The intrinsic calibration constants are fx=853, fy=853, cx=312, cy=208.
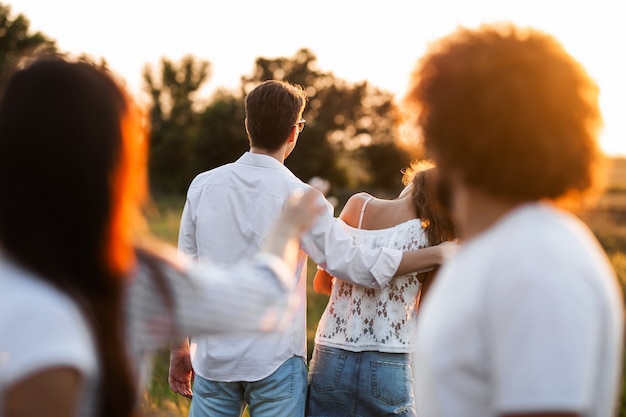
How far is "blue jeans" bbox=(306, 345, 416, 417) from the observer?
140 inches

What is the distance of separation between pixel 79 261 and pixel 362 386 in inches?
88.9

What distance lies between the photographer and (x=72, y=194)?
151 centimetres

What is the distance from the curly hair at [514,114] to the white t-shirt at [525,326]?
0.08m

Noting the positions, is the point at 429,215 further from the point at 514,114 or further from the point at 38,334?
the point at 38,334

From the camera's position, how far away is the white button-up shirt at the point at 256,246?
3498mm

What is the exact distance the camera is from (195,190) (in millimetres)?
3717

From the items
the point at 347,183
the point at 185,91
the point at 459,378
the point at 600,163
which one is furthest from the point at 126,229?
the point at 185,91

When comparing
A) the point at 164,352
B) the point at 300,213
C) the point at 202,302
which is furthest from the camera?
the point at 164,352

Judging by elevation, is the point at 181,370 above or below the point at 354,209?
below

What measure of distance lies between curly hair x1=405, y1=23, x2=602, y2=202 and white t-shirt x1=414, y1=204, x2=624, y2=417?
0.26ft

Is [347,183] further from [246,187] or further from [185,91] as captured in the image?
[246,187]

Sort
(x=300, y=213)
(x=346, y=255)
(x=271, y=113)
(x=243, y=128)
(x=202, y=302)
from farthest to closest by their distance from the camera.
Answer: (x=243, y=128) < (x=271, y=113) < (x=346, y=255) < (x=300, y=213) < (x=202, y=302)

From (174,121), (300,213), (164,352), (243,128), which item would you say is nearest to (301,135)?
(243,128)

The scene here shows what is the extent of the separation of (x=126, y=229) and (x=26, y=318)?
0.28 metres
